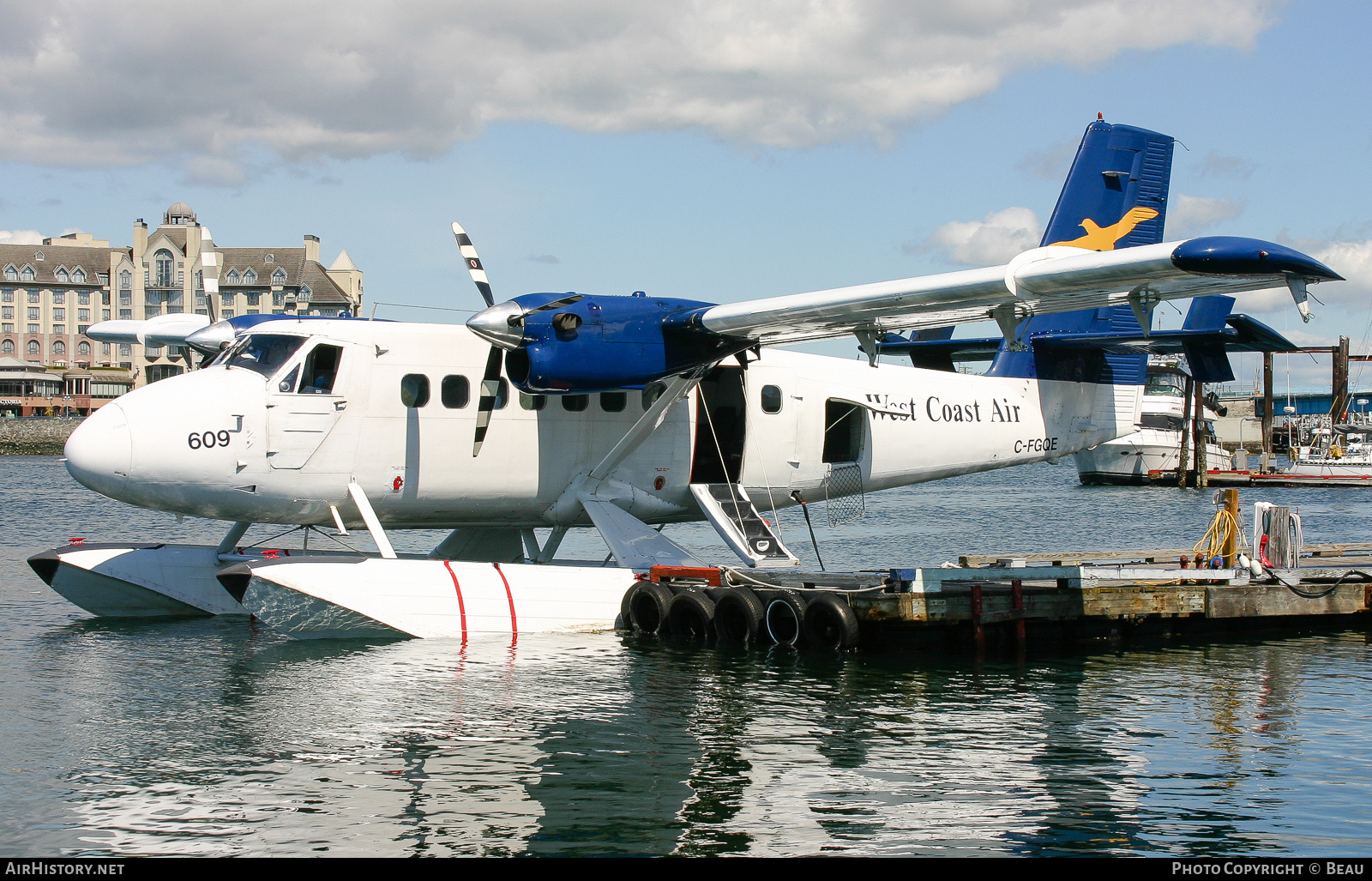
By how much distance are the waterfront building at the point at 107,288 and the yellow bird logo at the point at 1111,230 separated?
97.4 metres

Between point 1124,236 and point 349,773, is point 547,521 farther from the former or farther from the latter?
point 1124,236

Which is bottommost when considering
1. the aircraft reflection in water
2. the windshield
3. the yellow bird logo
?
the aircraft reflection in water

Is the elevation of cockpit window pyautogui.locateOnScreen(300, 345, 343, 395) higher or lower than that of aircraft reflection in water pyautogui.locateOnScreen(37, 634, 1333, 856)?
higher

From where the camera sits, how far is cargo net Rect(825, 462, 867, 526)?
1694 cm

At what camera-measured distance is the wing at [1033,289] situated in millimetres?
10688

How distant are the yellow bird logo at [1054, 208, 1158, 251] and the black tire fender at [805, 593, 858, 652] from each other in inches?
288

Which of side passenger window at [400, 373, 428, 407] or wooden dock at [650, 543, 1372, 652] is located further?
side passenger window at [400, 373, 428, 407]

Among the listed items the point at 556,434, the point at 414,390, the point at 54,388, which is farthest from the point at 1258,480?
the point at 54,388

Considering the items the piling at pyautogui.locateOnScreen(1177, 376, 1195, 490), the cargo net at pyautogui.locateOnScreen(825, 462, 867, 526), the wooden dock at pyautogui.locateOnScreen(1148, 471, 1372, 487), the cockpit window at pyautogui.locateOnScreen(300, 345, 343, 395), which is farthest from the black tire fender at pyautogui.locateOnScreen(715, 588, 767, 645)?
the wooden dock at pyautogui.locateOnScreen(1148, 471, 1372, 487)

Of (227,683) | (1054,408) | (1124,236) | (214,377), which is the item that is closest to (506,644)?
(227,683)

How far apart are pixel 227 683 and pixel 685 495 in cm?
636

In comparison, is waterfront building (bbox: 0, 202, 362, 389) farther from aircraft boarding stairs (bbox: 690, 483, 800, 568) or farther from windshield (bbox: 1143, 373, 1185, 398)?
aircraft boarding stairs (bbox: 690, 483, 800, 568)

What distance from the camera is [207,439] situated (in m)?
13.2

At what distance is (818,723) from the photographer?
10469 mm
